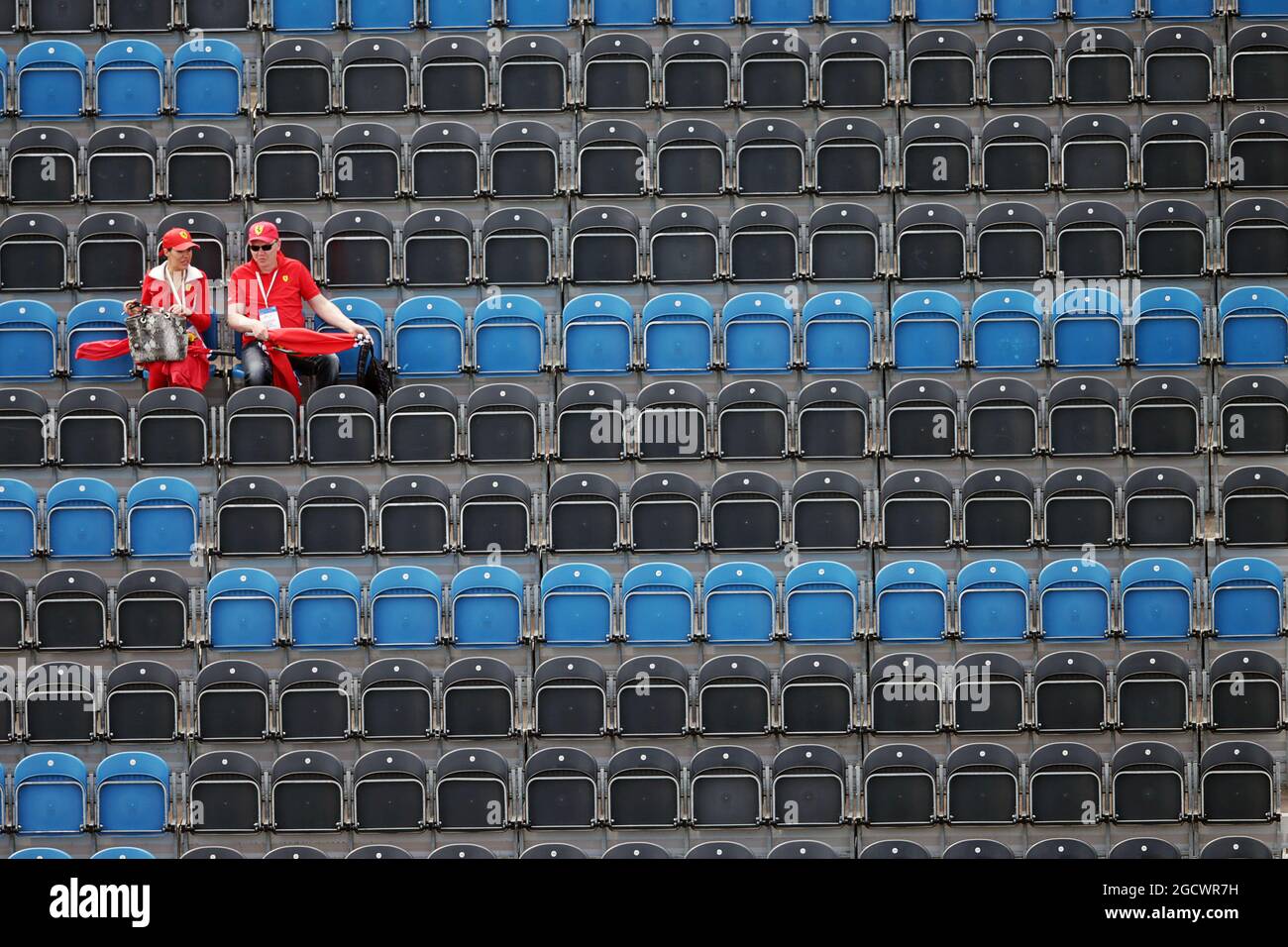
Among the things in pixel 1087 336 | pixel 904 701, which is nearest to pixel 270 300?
pixel 904 701

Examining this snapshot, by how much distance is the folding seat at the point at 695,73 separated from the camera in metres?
6.96

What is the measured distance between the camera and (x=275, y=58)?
6.96m

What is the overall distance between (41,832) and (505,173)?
261 cm

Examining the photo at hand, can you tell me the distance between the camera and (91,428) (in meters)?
6.35

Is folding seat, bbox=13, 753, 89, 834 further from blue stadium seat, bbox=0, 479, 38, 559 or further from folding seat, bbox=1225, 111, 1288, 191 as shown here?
folding seat, bbox=1225, 111, 1288, 191

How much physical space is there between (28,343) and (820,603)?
8.91ft

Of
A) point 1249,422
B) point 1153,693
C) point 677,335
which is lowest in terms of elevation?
point 1153,693

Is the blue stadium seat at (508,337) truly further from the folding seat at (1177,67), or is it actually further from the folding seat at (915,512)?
the folding seat at (1177,67)

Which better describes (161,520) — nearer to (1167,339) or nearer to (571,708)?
(571,708)

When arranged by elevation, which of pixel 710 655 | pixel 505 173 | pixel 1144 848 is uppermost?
pixel 505 173

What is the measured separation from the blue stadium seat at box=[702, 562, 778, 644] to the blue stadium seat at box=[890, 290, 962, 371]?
902mm

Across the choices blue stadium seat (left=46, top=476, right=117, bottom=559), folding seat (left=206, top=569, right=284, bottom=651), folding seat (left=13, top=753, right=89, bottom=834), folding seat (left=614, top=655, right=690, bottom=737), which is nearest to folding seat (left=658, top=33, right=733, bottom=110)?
folding seat (left=614, top=655, right=690, bottom=737)
